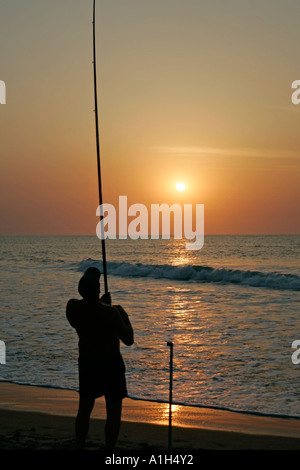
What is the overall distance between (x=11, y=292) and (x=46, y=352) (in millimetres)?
10068

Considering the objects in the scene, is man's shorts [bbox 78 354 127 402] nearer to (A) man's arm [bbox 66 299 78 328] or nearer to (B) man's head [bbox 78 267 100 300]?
(A) man's arm [bbox 66 299 78 328]

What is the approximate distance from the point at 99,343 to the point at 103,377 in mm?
248

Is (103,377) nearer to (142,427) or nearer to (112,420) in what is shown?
(112,420)

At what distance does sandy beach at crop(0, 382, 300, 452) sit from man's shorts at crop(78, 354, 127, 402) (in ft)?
3.12

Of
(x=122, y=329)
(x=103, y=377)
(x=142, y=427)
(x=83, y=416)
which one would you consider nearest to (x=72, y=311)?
(x=122, y=329)

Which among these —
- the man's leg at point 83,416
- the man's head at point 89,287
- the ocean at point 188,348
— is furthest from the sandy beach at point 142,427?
the man's head at point 89,287

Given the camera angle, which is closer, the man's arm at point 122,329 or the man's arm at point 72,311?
the man's arm at point 122,329

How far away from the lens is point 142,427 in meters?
6.04

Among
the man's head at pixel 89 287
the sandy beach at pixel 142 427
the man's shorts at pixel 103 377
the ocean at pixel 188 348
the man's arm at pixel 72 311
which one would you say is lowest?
the sandy beach at pixel 142 427

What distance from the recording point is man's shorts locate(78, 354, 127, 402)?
4234mm

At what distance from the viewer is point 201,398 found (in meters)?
7.38

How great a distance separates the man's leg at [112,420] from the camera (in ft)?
14.1

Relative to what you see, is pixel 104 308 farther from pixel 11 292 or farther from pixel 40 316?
pixel 11 292

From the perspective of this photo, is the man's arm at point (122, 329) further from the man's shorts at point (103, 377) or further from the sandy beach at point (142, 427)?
the sandy beach at point (142, 427)
